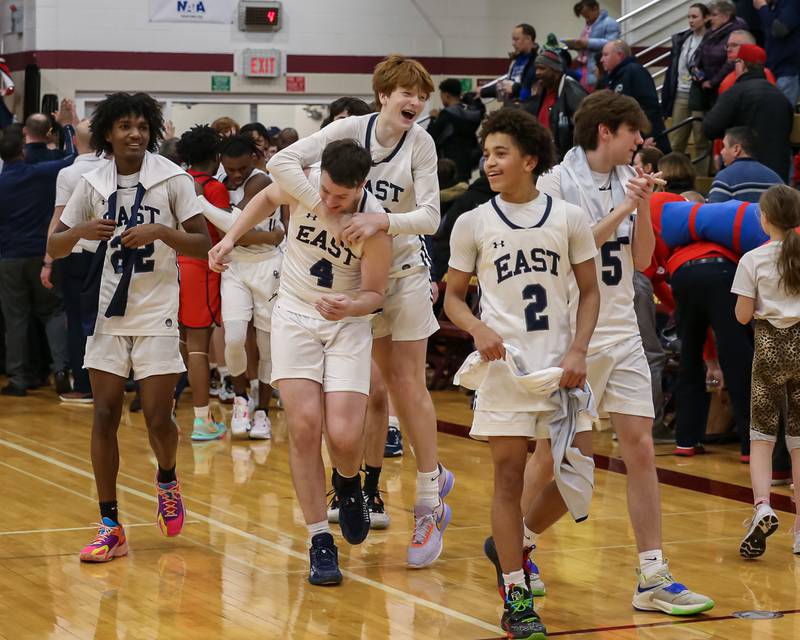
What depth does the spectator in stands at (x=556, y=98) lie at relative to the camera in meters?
11.7

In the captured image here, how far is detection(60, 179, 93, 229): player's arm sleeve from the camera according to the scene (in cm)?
547

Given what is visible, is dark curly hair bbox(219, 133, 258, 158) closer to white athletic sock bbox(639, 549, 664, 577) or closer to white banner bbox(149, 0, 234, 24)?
white athletic sock bbox(639, 549, 664, 577)

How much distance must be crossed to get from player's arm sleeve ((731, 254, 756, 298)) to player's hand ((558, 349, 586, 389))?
203cm

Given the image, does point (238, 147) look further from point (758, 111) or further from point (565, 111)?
point (565, 111)

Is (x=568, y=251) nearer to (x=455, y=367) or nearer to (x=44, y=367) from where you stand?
(x=455, y=367)

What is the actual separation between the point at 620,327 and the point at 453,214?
6150 millimetres

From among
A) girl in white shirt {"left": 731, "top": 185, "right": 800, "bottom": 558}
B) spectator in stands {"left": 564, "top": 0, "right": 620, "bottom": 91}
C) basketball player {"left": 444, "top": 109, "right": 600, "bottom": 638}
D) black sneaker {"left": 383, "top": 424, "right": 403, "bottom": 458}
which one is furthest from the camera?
spectator in stands {"left": 564, "top": 0, "right": 620, "bottom": 91}

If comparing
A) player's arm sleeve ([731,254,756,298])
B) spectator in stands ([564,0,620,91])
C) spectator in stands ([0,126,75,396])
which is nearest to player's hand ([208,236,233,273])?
player's arm sleeve ([731,254,756,298])

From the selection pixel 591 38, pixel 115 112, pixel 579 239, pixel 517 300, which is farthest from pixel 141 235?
pixel 591 38

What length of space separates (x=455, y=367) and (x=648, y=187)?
22.0 feet

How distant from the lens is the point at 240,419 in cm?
866

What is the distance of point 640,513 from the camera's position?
4.67 meters

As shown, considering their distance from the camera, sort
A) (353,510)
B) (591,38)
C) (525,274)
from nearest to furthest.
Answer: (525,274) → (353,510) → (591,38)

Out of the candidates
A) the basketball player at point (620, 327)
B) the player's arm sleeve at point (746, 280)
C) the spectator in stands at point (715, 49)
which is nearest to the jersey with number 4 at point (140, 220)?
the basketball player at point (620, 327)
